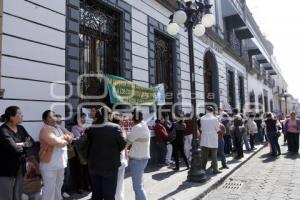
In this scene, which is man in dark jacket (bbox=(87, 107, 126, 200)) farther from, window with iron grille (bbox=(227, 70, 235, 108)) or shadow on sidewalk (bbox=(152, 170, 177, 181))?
window with iron grille (bbox=(227, 70, 235, 108))

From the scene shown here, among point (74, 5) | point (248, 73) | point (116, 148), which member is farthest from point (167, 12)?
point (248, 73)

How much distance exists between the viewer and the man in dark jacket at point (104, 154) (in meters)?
5.17

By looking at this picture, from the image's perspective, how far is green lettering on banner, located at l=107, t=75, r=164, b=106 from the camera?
32.6 ft

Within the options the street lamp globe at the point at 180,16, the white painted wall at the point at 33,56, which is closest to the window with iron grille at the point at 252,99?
the street lamp globe at the point at 180,16

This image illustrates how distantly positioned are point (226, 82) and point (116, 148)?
17485mm

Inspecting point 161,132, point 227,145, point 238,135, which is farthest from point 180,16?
point 227,145

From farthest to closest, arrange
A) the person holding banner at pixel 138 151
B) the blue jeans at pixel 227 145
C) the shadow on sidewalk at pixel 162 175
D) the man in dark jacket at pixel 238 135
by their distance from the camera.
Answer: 1. the blue jeans at pixel 227 145
2. the man in dark jacket at pixel 238 135
3. the shadow on sidewalk at pixel 162 175
4. the person holding banner at pixel 138 151

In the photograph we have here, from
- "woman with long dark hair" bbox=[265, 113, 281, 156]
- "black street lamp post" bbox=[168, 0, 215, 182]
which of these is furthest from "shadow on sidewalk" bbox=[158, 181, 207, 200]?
"woman with long dark hair" bbox=[265, 113, 281, 156]

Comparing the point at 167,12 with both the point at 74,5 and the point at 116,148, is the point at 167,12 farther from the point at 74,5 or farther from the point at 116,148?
the point at 116,148

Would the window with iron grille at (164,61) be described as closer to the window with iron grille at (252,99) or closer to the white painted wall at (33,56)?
the white painted wall at (33,56)

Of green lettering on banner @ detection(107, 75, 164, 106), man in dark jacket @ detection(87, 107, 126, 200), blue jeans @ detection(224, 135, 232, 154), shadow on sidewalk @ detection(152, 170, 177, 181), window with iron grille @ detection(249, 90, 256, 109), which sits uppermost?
window with iron grille @ detection(249, 90, 256, 109)

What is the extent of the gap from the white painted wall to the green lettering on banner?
1926 mm

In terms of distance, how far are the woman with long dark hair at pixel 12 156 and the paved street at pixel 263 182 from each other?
3.85 meters

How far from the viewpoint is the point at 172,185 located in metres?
8.25
